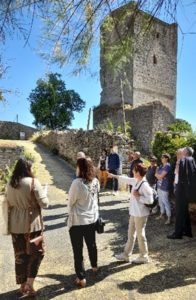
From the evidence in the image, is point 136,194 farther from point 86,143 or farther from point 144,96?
point 144,96

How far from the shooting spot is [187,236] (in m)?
7.27

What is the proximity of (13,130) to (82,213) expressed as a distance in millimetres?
32985

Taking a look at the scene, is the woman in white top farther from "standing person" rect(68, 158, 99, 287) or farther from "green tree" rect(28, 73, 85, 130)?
"green tree" rect(28, 73, 85, 130)

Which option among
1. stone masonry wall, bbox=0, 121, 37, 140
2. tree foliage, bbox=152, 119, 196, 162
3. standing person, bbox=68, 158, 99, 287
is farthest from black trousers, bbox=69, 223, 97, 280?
stone masonry wall, bbox=0, 121, 37, 140

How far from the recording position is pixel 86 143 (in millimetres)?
18562

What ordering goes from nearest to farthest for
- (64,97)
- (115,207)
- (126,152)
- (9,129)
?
(115,207) < (126,152) < (9,129) < (64,97)

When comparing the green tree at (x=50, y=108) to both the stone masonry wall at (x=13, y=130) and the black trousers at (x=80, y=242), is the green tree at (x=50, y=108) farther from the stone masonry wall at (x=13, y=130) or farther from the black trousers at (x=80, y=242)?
the black trousers at (x=80, y=242)

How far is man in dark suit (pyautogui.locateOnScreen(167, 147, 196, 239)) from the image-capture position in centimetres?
722

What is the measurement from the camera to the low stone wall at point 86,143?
15656 mm

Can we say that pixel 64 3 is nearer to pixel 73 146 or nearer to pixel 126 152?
pixel 126 152

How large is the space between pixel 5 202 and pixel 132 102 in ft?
100

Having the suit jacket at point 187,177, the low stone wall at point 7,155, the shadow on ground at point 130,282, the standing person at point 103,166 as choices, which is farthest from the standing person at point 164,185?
the low stone wall at point 7,155

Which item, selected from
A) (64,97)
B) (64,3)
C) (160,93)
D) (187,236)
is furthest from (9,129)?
(64,3)

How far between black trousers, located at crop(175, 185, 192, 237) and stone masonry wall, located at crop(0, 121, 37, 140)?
30.4 m
